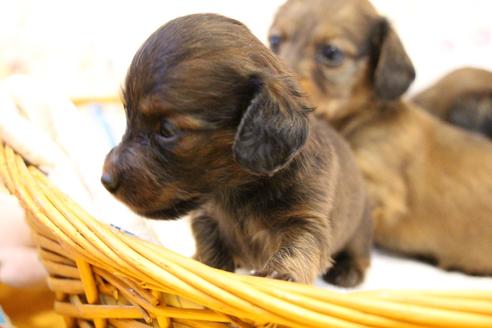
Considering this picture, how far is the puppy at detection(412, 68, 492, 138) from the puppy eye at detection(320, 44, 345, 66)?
32.3 inches

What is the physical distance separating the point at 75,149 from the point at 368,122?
1.08m

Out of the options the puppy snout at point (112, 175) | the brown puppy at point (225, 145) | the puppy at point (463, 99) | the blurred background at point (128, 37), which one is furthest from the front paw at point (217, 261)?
the puppy at point (463, 99)

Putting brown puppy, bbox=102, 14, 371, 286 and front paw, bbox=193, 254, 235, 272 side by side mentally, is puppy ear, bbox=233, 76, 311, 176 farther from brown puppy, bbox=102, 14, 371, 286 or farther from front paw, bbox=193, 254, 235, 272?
front paw, bbox=193, 254, 235, 272

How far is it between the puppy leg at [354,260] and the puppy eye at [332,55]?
0.57 metres

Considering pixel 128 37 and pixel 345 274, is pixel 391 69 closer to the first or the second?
pixel 345 274

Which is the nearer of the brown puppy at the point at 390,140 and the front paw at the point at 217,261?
the front paw at the point at 217,261

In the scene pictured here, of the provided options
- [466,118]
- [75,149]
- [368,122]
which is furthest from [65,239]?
[466,118]

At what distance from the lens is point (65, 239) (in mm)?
1264

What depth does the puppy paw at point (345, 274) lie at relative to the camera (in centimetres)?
185

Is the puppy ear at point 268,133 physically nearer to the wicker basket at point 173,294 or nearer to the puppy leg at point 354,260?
the wicker basket at point 173,294

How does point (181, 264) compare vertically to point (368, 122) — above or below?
above

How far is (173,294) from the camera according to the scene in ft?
3.84

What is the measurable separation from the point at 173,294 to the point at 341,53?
128 centimetres

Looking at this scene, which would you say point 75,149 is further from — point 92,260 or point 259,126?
point 259,126
